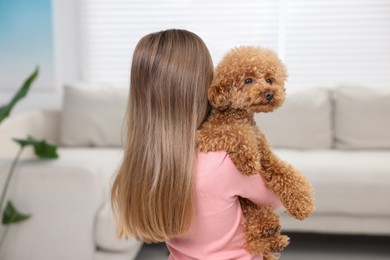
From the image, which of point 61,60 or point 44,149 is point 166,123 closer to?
point 44,149

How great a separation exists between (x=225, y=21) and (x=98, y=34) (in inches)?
34.2

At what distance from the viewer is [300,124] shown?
2.98 m

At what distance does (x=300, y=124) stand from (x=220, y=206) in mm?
1983

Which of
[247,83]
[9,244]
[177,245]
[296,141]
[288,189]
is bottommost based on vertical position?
[9,244]

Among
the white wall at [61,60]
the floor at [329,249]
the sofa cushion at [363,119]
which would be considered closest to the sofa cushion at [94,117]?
the white wall at [61,60]

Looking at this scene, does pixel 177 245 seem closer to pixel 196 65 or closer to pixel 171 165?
pixel 171 165

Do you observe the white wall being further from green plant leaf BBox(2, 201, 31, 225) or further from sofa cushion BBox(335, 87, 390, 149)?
sofa cushion BBox(335, 87, 390, 149)

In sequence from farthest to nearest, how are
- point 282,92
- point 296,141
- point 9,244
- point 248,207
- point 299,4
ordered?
point 299,4, point 296,141, point 9,244, point 248,207, point 282,92

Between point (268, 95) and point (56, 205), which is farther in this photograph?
point (56, 205)

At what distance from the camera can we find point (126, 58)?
372cm

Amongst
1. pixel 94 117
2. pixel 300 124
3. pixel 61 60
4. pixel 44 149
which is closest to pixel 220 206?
pixel 44 149

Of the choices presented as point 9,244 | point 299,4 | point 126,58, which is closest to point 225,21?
point 299,4

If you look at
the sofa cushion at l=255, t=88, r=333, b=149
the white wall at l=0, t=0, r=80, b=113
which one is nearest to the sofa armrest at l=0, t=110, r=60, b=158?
the white wall at l=0, t=0, r=80, b=113

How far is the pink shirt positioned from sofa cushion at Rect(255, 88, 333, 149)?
1.90 m
